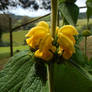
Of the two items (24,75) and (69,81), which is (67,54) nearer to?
(24,75)

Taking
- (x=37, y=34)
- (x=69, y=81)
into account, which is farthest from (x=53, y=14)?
(x=69, y=81)

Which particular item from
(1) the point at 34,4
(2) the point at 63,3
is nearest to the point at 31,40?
(2) the point at 63,3

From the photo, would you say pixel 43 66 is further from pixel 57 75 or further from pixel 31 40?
pixel 57 75

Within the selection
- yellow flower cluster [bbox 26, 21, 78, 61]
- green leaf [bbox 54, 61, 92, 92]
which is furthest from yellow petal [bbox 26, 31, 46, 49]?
green leaf [bbox 54, 61, 92, 92]

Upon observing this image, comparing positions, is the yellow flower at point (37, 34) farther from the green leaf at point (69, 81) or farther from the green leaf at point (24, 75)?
the green leaf at point (69, 81)

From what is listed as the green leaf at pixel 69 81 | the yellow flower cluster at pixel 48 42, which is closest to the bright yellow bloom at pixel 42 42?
the yellow flower cluster at pixel 48 42
